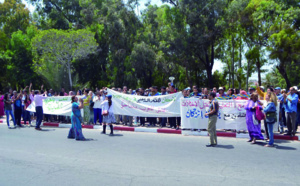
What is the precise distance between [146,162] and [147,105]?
631 centimetres

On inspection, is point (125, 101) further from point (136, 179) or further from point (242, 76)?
point (242, 76)

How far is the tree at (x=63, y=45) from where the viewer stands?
1238 inches

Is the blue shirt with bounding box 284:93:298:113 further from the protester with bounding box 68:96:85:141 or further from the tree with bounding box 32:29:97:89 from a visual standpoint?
the tree with bounding box 32:29:97:89

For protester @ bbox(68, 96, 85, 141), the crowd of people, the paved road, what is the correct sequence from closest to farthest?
the paved road → the crowd of people → protester @ bbox(68, 96, 85, 141)

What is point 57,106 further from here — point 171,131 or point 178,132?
point 178,132

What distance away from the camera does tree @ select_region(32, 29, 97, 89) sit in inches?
1238

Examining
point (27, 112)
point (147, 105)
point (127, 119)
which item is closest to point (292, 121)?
point (147, 105)

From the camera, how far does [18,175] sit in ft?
19.7

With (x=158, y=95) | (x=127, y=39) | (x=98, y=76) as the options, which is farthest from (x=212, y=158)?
(x=98, y=76)

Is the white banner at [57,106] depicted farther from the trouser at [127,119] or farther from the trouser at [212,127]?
the trouser at [212,127]

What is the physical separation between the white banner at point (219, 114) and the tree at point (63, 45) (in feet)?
75.8

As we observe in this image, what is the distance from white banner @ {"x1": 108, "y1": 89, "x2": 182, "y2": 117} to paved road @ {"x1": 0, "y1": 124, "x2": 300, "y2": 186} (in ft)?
7.95

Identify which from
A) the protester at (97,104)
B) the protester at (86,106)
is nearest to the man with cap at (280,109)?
the protester at (97,104)

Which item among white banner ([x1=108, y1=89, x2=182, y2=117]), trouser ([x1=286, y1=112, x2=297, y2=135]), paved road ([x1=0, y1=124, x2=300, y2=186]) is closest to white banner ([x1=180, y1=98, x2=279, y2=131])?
trouser ([x1=286, y1=112, x2=297, y2=135])
